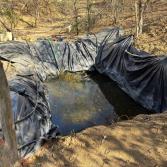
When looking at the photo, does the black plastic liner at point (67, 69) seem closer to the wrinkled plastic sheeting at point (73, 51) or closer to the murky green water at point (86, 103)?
the wrinkled plastic sheeting at point (73, 51)

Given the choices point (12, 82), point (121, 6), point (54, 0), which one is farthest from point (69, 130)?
point (54, 0)

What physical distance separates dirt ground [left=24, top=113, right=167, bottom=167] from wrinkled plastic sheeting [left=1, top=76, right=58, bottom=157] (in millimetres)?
275

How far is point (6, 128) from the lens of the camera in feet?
11.7

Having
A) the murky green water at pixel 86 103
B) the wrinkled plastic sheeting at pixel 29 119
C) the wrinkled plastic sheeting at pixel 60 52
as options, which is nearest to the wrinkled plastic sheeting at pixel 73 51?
the wrinkled plastic sheeting at pixel 60 52

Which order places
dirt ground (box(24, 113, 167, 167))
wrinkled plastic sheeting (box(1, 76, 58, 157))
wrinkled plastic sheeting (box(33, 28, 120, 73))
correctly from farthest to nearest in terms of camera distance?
1. wrinkled plastic sheeting (box(33, 28, 120, 73))
2. wrinkled plastic sheeting (box(1, 76, 58, 157))
3. dirt ground (box(24, 113, 167, 167))

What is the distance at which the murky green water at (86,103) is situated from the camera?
862 cm

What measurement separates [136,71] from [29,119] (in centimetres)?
481

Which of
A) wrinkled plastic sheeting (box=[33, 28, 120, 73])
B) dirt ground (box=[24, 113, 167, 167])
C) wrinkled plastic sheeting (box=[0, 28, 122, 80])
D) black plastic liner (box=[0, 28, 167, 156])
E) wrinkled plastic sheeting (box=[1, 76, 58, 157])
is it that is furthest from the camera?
wrinkled plastic sheeting (box=[33, 28, 120, 73])

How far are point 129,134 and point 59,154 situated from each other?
1.24 m

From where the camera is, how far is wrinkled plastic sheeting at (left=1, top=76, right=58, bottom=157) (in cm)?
602

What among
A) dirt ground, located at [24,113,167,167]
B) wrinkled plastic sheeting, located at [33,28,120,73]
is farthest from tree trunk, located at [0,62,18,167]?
wrinkled plastic sheeting, located at [33,28,120,73]

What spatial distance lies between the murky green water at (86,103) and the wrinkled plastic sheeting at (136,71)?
0.84ft

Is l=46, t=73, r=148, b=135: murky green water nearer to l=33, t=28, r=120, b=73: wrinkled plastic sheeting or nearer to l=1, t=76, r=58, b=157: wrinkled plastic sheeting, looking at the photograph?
l=33, t=28, r=120, b=73: wrinkled plastic sheeting

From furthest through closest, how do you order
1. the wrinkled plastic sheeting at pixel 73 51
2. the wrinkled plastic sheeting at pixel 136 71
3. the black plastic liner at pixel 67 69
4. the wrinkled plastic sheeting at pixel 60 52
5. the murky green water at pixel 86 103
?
the wrinkled plastic sheeting at pixel 73 51
the wrinkled plastic sheeting at pixel 60 52
the wrinkled plastic sheeting at pixel 136 71
the murky green water at pixel 86 103
the black plastic liner at pixel 67 69
